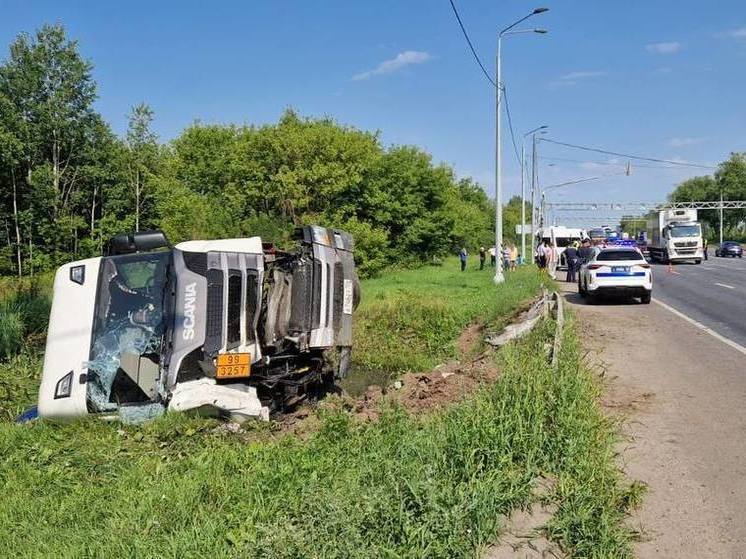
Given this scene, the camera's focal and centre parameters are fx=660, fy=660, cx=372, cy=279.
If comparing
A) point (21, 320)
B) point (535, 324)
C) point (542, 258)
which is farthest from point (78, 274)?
point (542, 258)

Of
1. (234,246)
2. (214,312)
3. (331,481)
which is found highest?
(234,246)

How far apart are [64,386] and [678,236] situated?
130ft

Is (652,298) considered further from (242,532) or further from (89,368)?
(242,532)

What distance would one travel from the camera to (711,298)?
60.9ft

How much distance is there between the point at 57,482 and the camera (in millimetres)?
5707

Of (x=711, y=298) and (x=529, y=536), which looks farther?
(x=711, y=298)

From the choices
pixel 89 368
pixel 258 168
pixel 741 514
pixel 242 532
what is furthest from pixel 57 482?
pixel 258 168

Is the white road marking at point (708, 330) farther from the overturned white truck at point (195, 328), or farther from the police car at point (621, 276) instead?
the overturned white truck at point (195, 328)

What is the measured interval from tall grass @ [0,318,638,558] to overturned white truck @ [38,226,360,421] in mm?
590

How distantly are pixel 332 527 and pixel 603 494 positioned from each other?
6.18 ft

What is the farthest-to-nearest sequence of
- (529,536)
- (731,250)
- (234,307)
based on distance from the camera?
(731,250)
(234,307)
(529,536)

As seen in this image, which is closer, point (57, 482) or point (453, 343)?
point (57, 482)

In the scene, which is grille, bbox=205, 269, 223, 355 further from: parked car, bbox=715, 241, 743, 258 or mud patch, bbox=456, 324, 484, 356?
parked car, bbox=715, 241, 743, 258

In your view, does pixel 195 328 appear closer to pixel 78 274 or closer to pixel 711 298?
pixel 78 274
